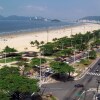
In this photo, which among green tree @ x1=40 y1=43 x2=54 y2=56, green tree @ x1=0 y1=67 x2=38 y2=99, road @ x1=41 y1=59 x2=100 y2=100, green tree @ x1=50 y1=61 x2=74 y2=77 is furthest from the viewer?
green tree @ x1=40 y1=43 x2=54 y2=56

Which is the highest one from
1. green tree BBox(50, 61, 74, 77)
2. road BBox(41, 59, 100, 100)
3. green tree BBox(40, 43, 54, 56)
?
green tree BBox(40, 43, 54, 56)

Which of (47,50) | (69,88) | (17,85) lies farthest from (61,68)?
(47,50)

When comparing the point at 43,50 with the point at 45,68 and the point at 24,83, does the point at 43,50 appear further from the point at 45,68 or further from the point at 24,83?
the point at 24,83

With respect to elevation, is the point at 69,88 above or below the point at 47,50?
below

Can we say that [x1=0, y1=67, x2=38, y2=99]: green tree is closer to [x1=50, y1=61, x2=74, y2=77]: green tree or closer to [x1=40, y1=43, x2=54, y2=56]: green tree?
[x1=50, y1=61, x2=74, y2=77]: green tree

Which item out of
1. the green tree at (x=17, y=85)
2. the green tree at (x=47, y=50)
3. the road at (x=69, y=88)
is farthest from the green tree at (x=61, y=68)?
the green tree at (x=47, y=50)

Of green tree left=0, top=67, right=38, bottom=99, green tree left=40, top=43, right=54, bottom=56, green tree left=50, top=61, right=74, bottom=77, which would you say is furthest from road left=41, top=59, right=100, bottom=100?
green tree left=40, top=43, right=54, bottom=56

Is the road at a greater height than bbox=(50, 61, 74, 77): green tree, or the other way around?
bbox=(50, 61, 74, 77): green tree

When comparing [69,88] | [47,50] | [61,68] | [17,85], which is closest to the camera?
[17,85]

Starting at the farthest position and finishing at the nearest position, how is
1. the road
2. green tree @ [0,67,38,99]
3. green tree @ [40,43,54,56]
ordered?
green tree @ [40,43,54,56] < the road < green tree @ [0,67,38,99]

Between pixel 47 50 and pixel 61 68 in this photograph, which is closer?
pixel 61 68

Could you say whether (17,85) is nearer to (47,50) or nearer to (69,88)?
(69,88)

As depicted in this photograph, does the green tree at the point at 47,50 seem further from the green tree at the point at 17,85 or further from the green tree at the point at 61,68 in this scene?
the green tree at the point at 17,85
